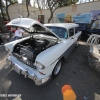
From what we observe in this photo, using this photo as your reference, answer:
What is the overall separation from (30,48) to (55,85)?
1330 mm

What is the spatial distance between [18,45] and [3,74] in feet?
3.56

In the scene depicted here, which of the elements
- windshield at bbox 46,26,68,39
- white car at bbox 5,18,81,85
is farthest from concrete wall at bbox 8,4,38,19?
white car at bbox 5,18,81,85

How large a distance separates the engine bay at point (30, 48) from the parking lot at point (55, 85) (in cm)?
73

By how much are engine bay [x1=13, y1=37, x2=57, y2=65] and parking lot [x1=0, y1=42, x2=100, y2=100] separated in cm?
73

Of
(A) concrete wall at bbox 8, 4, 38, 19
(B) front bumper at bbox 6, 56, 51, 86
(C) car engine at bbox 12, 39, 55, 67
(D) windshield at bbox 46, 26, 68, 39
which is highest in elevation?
(A) concrete wall at bbox 8, 4, 38, 19

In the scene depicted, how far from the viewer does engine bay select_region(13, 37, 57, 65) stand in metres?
2.31

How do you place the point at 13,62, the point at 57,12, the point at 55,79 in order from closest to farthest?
the point at 13,62 < the point at 55,79 < the point at 57,12

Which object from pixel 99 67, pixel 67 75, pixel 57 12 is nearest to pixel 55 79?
pixel 67 75

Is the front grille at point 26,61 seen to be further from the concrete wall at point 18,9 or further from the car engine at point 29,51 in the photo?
the concrete wall at point 18,9

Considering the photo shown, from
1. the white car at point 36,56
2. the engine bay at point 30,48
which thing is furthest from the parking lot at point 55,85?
the engine bay at point 30,48

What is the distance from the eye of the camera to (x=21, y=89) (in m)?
2.27

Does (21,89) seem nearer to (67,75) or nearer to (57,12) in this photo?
(67,75)

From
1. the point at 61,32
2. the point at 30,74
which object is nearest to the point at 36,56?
the point at 30,74

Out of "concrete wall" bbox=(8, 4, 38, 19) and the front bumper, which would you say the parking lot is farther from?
"concrete wall" bbox=(8, 4, 38, 19)
